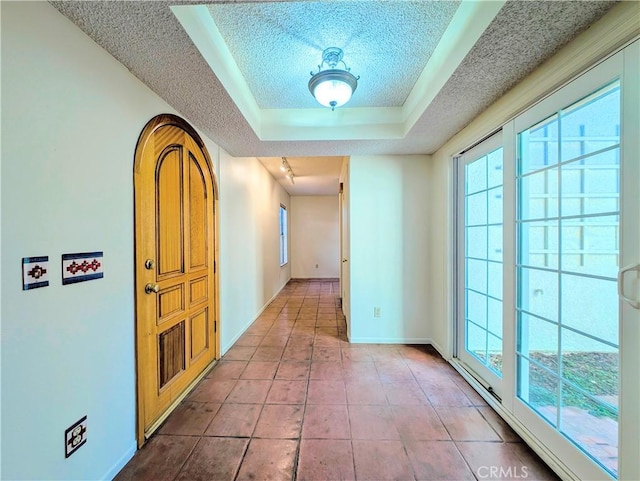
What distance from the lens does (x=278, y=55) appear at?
5.96 ft

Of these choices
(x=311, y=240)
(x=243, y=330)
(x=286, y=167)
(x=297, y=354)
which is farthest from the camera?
(x=311, y=240)

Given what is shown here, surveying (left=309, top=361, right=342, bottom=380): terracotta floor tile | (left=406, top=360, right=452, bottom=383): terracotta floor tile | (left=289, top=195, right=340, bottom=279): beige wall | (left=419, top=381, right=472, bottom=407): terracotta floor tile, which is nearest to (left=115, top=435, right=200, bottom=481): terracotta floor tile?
(left=309, top=361, right=342, bottom=380): terracotta floor tile

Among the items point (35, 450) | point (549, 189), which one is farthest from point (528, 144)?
point (35, 450)

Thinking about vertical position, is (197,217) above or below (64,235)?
above

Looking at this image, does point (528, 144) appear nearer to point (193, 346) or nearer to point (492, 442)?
point (492, 442)

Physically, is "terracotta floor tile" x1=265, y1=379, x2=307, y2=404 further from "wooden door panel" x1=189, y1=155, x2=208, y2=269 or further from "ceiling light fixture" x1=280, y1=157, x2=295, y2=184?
"ceiling light fixture" x1=280, y1=157, x2=295, y2=184

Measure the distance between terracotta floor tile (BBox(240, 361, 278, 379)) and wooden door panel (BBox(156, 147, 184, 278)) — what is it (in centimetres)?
114

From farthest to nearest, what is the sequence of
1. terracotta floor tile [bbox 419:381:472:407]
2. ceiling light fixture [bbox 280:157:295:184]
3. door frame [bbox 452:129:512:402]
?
ceiling light fixture [bbox 280:157:295:184] → door frame [bbox 452:129:512:402] → terracotta floor tile [bbox 419:381:472:407]

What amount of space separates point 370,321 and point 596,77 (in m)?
2.73

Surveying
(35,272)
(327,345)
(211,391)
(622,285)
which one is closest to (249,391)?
(211,391)

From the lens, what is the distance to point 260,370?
8.37 ft

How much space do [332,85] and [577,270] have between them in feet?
5.89

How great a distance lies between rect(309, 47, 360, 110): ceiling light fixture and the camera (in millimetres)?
1788

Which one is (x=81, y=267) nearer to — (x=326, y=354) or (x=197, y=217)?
(x=197, y=217)
